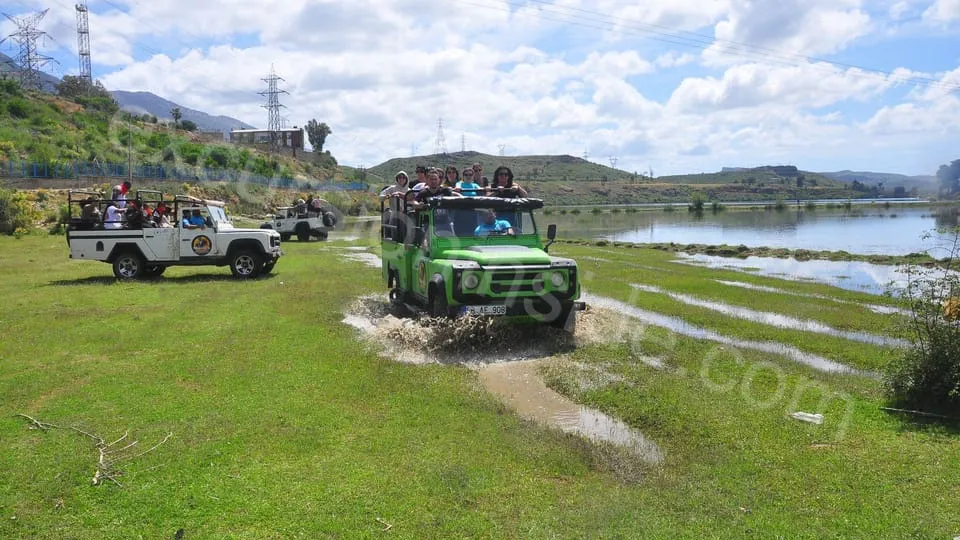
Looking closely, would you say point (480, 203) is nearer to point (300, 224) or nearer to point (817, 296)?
point (817, 296)

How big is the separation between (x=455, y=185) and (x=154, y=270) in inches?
424

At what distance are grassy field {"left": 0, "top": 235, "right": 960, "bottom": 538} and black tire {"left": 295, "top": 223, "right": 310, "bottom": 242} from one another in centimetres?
2429

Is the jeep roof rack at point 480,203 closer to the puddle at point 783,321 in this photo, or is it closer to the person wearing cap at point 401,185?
the person wearing cap at point 401,185

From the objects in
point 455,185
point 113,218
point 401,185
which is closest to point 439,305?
point 455,185

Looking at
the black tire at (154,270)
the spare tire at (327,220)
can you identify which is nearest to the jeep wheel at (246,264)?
the black tire at (154,270)

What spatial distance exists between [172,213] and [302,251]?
1060 centimetres

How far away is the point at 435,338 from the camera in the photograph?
32.0ft

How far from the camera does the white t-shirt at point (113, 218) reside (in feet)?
56.7

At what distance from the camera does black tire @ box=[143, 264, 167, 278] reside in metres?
17.8

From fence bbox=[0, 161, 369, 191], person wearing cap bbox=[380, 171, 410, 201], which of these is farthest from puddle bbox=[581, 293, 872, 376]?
fence bbox=[0, 161, 369, 191]

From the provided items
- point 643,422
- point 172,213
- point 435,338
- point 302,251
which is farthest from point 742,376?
point 302,251

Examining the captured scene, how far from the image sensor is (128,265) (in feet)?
57.4

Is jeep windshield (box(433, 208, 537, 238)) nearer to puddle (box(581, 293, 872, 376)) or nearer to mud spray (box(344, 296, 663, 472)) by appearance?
mud spray (box(344, 296, 663, 472))

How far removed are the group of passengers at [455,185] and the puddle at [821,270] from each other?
40.9 ft
